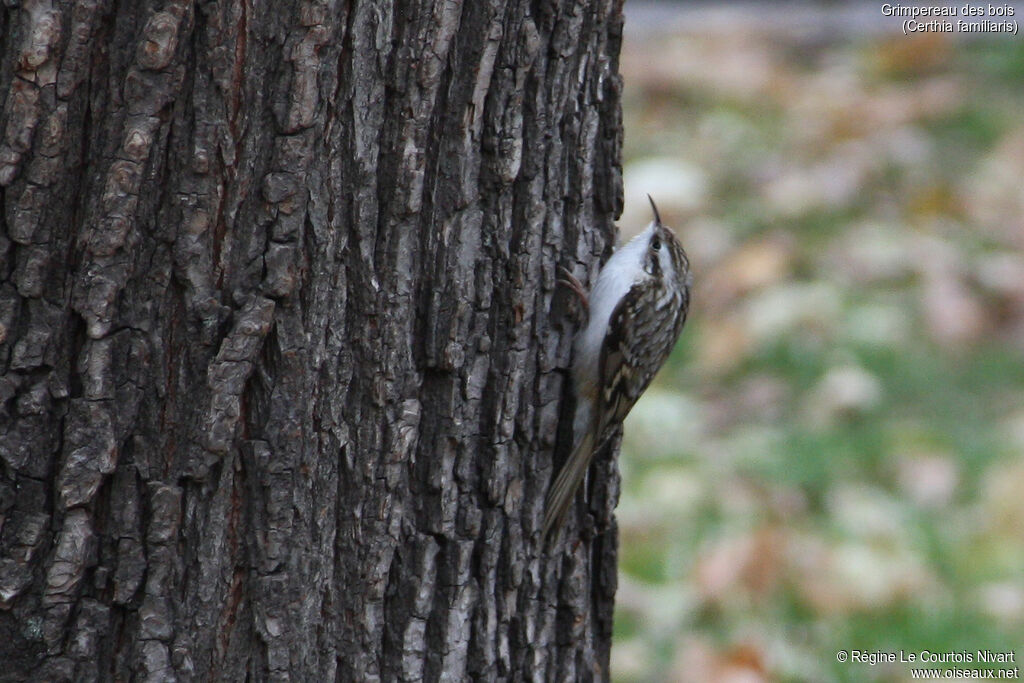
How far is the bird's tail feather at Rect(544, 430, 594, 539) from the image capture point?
8.17 ft

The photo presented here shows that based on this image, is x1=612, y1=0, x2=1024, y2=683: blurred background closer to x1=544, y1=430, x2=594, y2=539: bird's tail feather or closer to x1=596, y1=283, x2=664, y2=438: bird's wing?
x1=596, y1=283, x2=664, y2=438: bird's wing

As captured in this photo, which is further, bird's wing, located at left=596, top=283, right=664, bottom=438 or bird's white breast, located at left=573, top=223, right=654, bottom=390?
bird's wing, located at left=596, top=283, right=664, bottom=438

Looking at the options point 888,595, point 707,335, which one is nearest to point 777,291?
point 707,335

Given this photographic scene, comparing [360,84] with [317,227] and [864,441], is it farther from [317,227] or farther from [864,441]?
[864,441]

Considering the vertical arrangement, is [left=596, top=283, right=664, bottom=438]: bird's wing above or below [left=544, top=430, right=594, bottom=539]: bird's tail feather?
above

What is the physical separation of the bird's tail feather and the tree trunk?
152mm

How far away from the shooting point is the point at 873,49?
323 inches

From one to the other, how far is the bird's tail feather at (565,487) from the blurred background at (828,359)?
139cm

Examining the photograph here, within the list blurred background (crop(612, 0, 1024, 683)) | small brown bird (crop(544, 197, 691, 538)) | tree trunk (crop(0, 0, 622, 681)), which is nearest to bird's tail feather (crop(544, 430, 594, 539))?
small brown bird (crop(544, 197, 691, 538))

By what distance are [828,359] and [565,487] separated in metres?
3.03

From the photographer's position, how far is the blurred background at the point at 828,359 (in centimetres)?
398

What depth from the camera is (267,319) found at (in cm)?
199

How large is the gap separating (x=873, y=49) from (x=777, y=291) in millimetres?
3198

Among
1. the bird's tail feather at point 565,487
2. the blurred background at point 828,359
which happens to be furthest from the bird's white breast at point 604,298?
the blurred background at point 828,359
